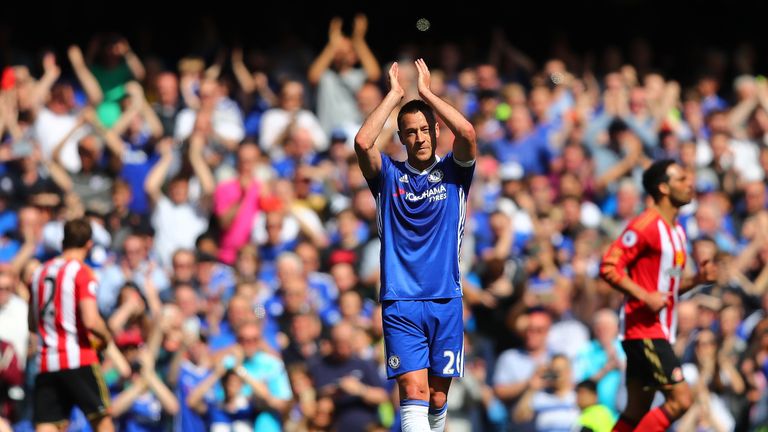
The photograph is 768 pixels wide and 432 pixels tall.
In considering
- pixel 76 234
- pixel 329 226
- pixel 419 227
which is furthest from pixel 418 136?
pixel 329 226

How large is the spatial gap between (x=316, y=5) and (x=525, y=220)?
6182 millimetres

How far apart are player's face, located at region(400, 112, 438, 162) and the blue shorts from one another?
1.00 meters

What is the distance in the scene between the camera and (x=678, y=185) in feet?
37.2

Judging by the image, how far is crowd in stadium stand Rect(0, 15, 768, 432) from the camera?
535 inches

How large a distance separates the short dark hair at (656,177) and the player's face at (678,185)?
0.04 m

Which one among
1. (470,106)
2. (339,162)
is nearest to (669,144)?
(470,106)

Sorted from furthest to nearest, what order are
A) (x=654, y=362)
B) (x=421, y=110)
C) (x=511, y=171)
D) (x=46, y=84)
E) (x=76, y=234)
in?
(x=511, y=171)
(x=46, y=84)
(x=76, y=234)
(x=654, y=362)
(x=421, y=110)

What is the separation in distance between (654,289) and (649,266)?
7.0 inches

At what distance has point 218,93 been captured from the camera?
684 inches

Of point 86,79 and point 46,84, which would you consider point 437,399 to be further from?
point 86,79

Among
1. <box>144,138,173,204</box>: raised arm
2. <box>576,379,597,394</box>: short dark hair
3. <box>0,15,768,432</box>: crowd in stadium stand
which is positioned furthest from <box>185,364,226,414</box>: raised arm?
<box>576,379,597,394</box>: short dark hair

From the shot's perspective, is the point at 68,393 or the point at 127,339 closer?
the point at 68,393

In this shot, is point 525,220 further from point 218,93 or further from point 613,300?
point 218,93

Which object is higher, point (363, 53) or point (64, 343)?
point (363, 53)
